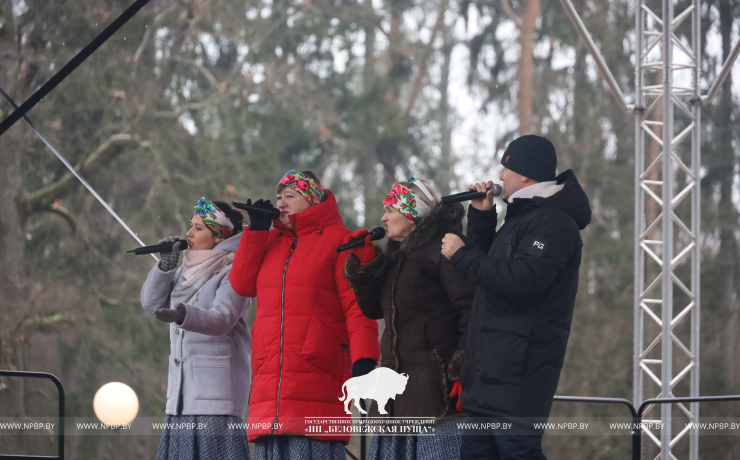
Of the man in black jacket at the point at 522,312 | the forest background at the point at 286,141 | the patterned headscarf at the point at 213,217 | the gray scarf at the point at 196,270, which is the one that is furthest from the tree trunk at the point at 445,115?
the man in black jacket at the point at 522,312

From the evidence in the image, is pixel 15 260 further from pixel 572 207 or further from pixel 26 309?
pixel 572 207

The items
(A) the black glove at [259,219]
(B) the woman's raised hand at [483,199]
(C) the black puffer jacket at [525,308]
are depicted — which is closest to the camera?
(C) the black puffer jacket at [525,308]

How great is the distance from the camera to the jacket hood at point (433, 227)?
110 inches

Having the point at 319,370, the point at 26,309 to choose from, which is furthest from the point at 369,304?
the point at 26,309

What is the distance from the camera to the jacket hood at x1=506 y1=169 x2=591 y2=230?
252 cm

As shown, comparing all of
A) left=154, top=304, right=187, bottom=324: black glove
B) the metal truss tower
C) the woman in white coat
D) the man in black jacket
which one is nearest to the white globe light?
the woman in white coat

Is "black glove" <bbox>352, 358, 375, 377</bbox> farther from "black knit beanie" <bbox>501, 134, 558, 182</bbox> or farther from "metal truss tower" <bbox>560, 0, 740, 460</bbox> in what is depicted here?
"metal truss tower" <bbox>560, 0, 740, 460</bbox>

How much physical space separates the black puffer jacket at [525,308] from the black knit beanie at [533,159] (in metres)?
0.07

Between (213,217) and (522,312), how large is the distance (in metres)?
1.43

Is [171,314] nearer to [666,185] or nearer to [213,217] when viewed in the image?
[213,217]

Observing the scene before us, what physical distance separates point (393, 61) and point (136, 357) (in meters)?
6.10

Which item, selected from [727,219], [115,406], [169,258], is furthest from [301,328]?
[727,219]

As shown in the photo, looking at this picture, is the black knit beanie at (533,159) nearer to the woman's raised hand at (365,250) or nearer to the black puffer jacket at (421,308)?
the black puffer jacket at (421,308)

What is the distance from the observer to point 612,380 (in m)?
11.9
